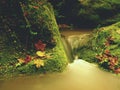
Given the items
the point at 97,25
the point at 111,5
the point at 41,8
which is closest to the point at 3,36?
the point at 41,8

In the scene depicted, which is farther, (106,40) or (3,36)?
(106,40)

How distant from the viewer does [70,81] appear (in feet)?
20.8

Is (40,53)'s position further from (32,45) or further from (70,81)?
(70,81)

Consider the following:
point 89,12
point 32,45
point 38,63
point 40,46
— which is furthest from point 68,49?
point 89,12

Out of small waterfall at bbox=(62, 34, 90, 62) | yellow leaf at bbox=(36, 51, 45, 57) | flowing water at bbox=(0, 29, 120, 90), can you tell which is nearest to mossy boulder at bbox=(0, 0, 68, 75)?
yellow leaf at bbox=(36, 51, 45, 57)

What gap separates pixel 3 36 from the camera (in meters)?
6.75

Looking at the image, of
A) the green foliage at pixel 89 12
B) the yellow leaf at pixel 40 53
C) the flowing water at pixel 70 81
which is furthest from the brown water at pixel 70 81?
the green foliage at pixel 89 12

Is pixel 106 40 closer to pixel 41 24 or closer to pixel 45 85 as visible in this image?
pixel 41 24

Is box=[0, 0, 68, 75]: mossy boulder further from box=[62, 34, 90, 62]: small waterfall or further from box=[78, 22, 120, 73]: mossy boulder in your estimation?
box=[78, 22, 120, 73]: mossy boulder

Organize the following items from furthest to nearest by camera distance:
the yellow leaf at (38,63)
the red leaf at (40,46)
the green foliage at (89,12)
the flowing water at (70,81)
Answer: the green foliage at (89,12), the red leaf at (40,46), the yellow leaf at (38,63), the flowing water at (70,81)

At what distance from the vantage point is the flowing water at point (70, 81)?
233 inches

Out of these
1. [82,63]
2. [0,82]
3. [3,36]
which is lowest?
[82,63]

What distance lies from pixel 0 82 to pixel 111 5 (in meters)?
6.35

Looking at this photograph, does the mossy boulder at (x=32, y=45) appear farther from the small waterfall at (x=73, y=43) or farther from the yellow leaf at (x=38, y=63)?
the small waterfall at (x=73, y=43)
